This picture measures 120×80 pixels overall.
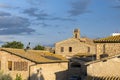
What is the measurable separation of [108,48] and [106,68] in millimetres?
6985

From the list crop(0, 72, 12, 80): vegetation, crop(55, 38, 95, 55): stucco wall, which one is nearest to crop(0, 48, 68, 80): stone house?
crop(0, 72, 12, 80): vegetation

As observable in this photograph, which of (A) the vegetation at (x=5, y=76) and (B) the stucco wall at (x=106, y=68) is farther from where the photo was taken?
(A) the vegetation at (x=5, y=76)

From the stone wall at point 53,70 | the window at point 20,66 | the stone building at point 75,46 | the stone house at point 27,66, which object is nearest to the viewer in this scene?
the stone house at point 27,66

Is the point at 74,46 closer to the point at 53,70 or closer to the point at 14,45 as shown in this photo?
the point at 14,45

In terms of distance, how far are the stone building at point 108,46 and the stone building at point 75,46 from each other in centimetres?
3623

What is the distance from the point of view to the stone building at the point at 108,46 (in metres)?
35.7

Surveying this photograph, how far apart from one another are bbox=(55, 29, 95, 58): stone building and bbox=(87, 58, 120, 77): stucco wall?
141 feet

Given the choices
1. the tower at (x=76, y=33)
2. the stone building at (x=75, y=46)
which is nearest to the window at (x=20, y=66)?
the stone building at (x=75, y=46)

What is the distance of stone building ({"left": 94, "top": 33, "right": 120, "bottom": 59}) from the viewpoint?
35.7 meters

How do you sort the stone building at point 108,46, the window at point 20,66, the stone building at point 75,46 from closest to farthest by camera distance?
the stone building at point 108,46
the window at point 20,66
the stone building at point 75,46

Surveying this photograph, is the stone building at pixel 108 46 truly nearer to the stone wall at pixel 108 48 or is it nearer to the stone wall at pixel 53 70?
the stone wall at pixel 108 48

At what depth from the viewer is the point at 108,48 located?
36.2 meters

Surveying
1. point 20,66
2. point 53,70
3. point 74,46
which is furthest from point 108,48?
point 74,46

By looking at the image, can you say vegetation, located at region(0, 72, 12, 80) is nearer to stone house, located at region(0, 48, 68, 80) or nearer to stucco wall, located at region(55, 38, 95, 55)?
stone house, located at region(0, 48, 68, 80)
